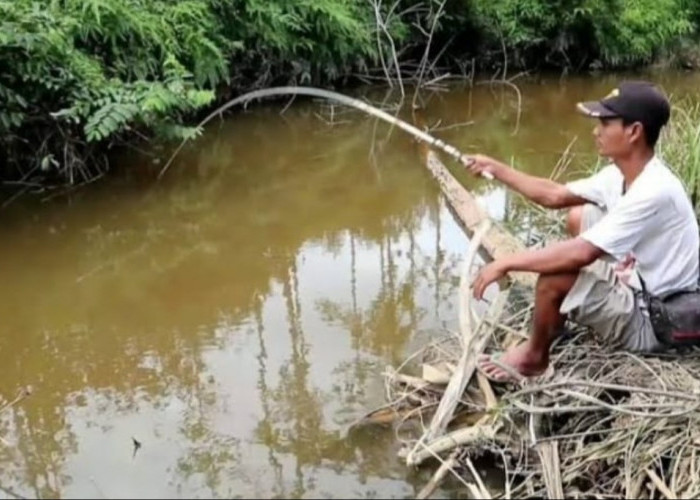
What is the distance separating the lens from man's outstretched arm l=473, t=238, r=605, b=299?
2682 mm

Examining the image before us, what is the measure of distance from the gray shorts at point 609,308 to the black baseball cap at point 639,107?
1.32 feet

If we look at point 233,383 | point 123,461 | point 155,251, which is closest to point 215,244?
point 155,251

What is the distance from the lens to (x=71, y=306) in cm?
428

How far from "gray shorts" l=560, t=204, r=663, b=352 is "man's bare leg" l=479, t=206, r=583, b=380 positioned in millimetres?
35

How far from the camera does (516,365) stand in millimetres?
2996

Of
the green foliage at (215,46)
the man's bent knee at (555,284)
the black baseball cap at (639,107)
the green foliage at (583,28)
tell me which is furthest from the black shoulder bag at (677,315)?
the green foliage at (583,28)

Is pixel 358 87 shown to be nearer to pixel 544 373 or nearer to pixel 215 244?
pixel 215 244

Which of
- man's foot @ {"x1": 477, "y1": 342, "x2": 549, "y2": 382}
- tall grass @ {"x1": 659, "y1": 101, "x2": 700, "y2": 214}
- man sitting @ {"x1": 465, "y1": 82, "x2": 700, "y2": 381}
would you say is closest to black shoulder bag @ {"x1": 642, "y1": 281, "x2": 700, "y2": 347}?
man sitting @ {"x1": 465, "y1": 82, "x2": 700, "y2": 381}

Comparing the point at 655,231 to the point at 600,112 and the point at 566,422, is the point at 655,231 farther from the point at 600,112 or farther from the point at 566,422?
the point at 566,422

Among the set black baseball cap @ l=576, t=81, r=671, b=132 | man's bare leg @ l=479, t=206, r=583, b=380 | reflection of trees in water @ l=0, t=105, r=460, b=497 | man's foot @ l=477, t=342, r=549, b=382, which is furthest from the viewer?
reflection of trees in water @ l=0, t=105, r=460, b=497

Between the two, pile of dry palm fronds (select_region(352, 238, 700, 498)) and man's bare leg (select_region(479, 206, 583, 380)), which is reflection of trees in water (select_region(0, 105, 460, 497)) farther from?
man's bare leg (select_region(479, 206, 583, 380))

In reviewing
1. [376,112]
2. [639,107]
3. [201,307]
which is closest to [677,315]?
[639,107]

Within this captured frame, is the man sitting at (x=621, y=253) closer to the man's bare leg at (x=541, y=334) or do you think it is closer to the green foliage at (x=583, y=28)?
the man's bare leg at (x=541, y=334)

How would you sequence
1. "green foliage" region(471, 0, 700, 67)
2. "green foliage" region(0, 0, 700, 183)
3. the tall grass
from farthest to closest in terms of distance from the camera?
"green foliage" region(471, 0, 700, 67)
"green foliage" region(0, 0, 700, 183)
the tall grass
